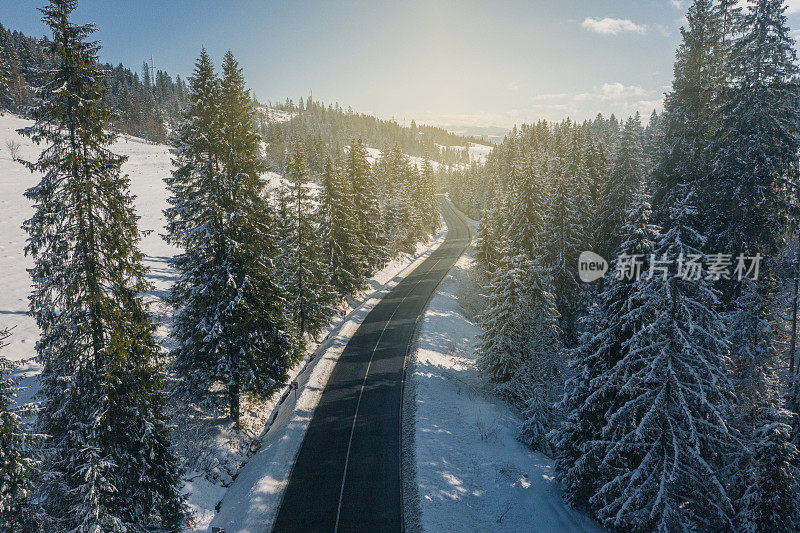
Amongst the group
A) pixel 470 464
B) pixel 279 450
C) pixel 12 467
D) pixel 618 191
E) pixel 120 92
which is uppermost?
pixel 120 92

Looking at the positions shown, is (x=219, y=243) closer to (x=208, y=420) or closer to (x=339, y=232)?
(x=208, y=420)

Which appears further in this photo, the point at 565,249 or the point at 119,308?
the point at 565,249

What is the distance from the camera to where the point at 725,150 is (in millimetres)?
18844

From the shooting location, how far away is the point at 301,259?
89.9 feet

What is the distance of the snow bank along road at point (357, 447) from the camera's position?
14.9 meters

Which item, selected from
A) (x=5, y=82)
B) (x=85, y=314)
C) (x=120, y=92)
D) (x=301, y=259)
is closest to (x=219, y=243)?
(x=85, y=314)

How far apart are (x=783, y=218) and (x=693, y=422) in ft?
43.3

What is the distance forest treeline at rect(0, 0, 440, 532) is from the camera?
32.5 ft

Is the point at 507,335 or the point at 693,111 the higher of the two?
the point at 693,111

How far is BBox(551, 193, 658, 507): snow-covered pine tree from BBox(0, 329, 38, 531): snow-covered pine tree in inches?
654

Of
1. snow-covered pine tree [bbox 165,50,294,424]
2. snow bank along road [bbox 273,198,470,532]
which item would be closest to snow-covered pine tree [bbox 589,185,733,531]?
snow bank along road [bbox 273,198,470,532]

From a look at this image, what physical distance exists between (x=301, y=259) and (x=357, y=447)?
547 inches

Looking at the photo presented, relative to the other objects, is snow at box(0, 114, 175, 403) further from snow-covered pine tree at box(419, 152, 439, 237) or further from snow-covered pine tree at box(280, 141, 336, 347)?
snow-covered pine tree at box(419, 152, 439, 237)

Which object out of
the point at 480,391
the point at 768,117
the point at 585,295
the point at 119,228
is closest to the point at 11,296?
the point at 119,228
